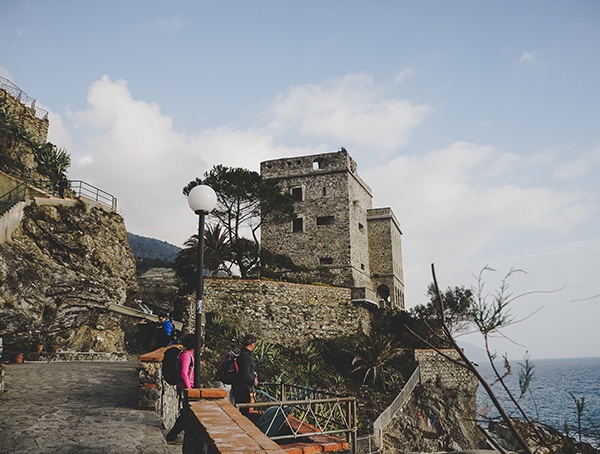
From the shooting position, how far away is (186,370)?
256 inches

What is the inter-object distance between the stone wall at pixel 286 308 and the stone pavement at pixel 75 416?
10253mm

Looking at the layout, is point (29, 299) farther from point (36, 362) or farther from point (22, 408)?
point (22, 408)

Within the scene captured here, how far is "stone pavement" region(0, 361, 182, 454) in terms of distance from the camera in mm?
5840

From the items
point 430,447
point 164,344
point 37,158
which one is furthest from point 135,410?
point 37,158

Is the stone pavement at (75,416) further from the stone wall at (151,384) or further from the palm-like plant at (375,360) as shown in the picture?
the palm-like plant at (375,360)

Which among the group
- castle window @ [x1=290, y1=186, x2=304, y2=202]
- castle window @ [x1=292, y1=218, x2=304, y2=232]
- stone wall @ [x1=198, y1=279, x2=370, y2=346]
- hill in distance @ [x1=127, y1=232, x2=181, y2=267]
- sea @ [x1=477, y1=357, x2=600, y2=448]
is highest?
hill in distance @ [x1=127, y1=232, x2=181, y2=267]

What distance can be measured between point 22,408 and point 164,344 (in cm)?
420

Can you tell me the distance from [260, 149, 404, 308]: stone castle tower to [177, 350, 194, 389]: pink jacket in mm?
22681

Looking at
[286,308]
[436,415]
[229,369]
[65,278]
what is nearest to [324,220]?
[286,308]

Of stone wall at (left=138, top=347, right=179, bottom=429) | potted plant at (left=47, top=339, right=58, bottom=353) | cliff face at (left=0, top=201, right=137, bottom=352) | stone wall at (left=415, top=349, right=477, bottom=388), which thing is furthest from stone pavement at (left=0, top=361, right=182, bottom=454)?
stone wall at (left=415, top=349, right=477, bottom=388)

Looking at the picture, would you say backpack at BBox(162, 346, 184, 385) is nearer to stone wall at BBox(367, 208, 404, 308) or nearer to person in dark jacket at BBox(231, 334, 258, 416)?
person in dark jacket at BBox(231, 334, 258, 416)

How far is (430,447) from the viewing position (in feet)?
62.1

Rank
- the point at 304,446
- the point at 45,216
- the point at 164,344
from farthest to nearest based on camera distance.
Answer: the point at 45,216 → the point at 164,344 → the point at 304,446

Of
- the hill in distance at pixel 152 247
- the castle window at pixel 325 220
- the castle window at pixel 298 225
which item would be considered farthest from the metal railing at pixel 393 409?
the hill in distance at pixel 152 247
